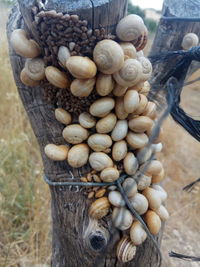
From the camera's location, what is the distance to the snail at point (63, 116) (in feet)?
2.83

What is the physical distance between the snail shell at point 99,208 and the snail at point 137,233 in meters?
0.09

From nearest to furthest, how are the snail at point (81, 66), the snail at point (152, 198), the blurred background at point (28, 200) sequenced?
the snail at point (81, 66), the snail at point (152, 198), the blurred background at point (28, 200)

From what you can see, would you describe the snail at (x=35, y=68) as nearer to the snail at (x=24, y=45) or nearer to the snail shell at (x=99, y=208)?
the snail at (x=24, y=45)

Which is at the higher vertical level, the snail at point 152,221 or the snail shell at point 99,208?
the snail shell at point 99,208

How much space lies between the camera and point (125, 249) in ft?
3.07

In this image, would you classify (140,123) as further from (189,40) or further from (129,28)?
(189,40)

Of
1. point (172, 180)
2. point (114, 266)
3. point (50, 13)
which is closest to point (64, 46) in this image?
point (50, 13)

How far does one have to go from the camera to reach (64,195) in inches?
38.6

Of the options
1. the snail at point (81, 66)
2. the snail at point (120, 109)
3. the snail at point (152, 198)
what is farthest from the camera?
the snail at point (152, 198)

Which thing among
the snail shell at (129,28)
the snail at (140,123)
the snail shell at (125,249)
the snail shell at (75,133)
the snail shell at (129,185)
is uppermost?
the snail shell at (129,28)

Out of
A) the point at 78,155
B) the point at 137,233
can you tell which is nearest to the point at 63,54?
the point at 78,155

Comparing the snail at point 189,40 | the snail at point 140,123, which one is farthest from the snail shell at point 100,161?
the snail at point 189,40

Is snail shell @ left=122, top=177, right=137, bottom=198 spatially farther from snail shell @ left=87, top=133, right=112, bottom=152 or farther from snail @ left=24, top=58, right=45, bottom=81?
snail @ left=24, top=58, right=45, bottom=81

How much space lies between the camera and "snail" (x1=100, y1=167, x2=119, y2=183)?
34.2 inches
